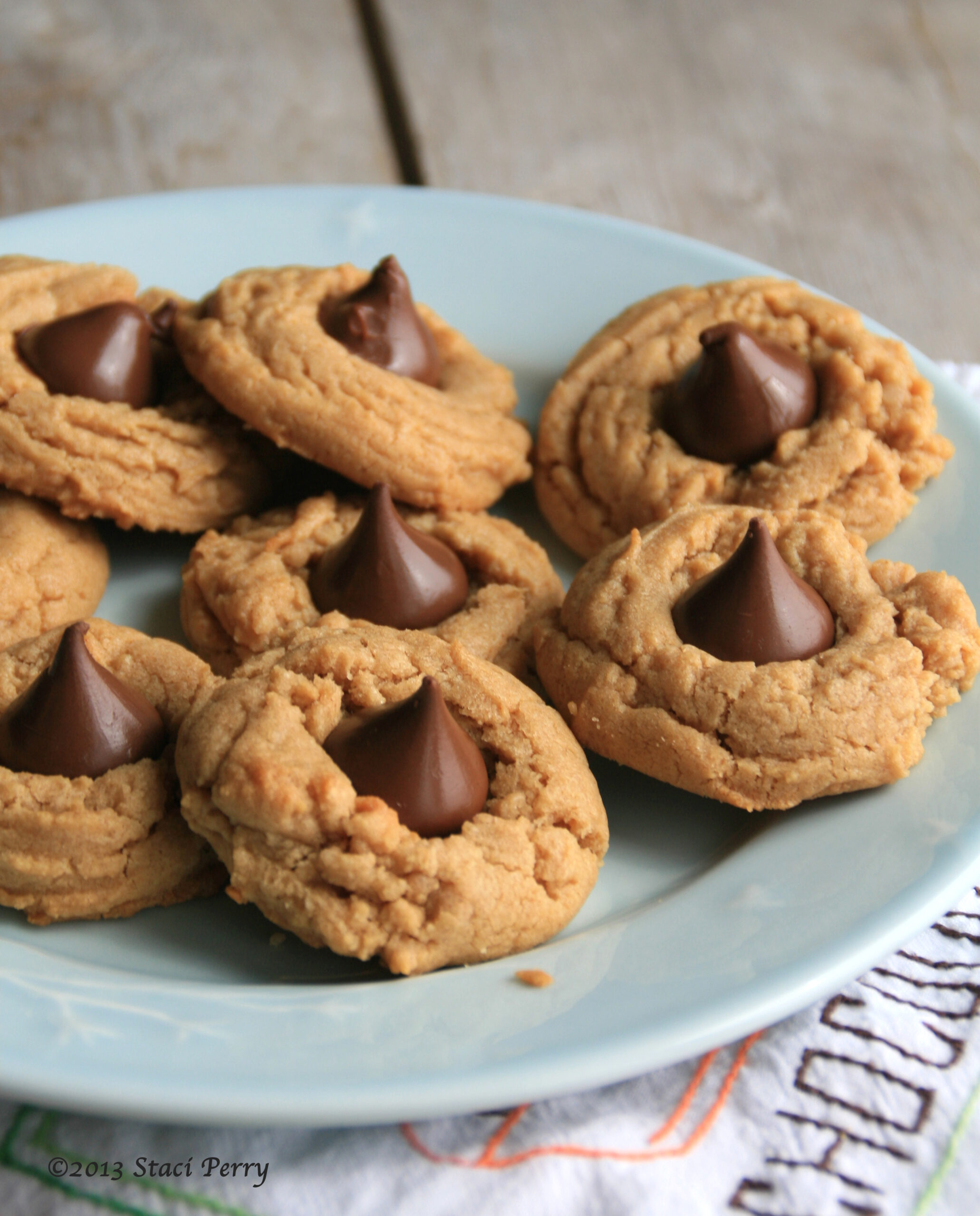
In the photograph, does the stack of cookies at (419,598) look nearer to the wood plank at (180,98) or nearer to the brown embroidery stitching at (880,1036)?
the brown embroidery stitching at (880,1036)

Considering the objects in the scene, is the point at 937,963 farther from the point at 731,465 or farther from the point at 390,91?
the point at 390,91

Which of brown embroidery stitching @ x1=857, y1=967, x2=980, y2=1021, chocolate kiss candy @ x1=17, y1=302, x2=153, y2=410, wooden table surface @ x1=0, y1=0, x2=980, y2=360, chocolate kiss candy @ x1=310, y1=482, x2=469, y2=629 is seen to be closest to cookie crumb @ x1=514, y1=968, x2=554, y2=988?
brown embroidery stitching @ x1=857, y1=967, x2=980, y2=1021

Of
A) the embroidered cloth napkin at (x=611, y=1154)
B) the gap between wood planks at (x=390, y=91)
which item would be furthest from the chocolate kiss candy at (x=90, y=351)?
the gap between wood planks at (x=390, y=91)

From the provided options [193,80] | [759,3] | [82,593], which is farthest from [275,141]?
[82,593]

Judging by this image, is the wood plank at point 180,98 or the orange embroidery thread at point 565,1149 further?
the wood plank at point 180,98

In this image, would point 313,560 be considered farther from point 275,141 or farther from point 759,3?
point 759,3

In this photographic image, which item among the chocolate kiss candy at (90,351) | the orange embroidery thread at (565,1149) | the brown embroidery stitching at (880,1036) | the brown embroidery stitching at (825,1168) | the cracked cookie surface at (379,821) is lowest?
the orange embroidery thread at (565,1149)
